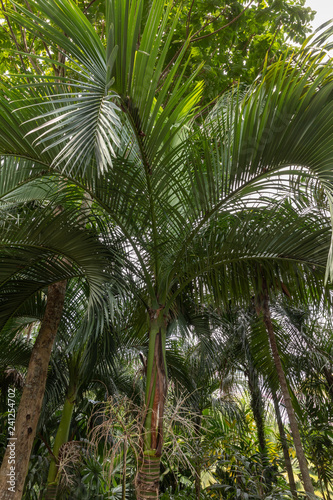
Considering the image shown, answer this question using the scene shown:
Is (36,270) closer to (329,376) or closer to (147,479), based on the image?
(147,479)

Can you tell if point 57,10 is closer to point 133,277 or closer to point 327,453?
point 133,277

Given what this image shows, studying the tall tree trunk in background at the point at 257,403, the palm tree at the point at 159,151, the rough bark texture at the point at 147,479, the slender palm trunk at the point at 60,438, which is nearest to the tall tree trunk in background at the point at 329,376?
the tall tree trunk in background at the point at 257,403

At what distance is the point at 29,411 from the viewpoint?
2686 mm

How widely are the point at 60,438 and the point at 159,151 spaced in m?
3.64

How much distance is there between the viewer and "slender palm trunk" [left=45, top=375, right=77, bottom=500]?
390 cm

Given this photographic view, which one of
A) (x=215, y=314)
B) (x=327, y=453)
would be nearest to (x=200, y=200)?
(x=215, y=314)

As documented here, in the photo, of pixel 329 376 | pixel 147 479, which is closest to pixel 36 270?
pixel 147 479

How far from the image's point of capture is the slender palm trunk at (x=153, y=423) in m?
2.19

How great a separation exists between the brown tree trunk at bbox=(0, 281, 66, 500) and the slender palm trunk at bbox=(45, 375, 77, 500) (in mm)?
1419

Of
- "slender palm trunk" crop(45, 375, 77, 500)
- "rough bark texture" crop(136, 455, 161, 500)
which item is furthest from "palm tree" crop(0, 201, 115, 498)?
"slender palm trunk" crop(45, 375, 77, 500)

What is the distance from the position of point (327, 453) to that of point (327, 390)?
88cm

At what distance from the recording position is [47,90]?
213 centimetres

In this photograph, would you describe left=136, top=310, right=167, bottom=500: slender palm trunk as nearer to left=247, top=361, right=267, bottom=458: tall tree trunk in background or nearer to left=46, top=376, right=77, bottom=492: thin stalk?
left=46, top=376, right=77, bottom=492: thin stalk

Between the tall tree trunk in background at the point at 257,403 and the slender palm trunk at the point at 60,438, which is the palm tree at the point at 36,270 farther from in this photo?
the tall tree trunk in background at the point at 257,403
